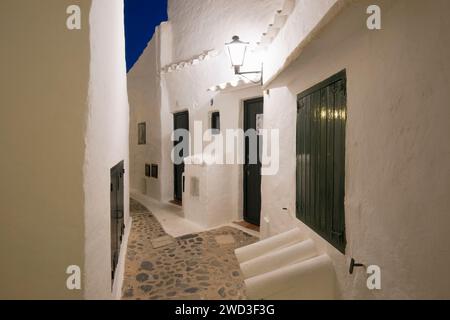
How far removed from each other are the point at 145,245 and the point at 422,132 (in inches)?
205

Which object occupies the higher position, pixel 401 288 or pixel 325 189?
pixel 325 189

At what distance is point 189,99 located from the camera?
827cm

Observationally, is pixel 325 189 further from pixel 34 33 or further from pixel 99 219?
pixel 34 33

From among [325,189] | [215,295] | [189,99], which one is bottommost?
[215,295]

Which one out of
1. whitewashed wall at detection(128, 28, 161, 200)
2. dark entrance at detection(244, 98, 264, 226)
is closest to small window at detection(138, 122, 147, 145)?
whitewashed wall at detection(128, 28, 161, 200)

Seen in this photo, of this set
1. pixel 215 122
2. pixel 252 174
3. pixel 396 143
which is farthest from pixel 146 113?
pixel 396 143

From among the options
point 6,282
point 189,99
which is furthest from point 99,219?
point 189,99

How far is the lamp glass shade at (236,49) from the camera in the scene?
4.74 meters

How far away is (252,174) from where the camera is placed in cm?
635

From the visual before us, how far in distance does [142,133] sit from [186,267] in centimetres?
777

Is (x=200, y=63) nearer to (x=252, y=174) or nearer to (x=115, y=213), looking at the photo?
(x=252, y=174)

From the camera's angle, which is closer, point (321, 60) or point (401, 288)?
point (401, 288)

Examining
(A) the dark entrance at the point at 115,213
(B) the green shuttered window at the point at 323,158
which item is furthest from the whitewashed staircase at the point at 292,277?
(A) the dark entrance at the point at 115,213

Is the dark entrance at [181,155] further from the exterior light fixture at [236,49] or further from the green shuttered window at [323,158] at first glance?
the green shuttered window at [323,158]
